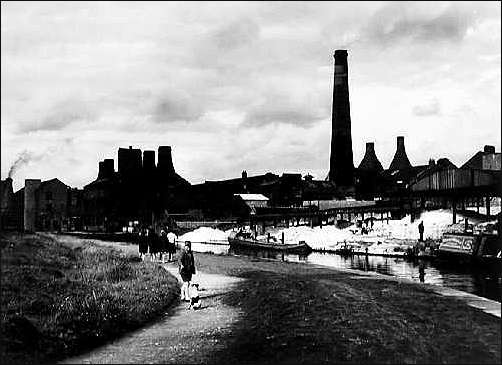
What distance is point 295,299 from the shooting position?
20469mm

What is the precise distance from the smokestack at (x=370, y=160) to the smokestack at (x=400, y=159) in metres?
4.77

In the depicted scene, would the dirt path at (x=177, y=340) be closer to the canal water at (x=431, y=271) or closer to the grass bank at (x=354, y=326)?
the grass bank at (x=354, y=326)

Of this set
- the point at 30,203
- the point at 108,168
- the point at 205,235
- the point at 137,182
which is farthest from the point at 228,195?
the point at 108,168

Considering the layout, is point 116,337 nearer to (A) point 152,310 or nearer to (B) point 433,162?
(A) point 152,310

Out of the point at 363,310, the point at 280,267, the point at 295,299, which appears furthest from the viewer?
the point at 280,267

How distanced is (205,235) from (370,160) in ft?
133

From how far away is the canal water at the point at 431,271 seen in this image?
26156mm

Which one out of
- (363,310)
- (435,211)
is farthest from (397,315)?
(435,211)

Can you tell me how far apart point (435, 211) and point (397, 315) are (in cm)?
4635

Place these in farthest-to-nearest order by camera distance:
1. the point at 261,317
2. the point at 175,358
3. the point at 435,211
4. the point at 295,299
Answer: the point at 435,211
the point at 295,299
the point at 261,317
the point at 175,358

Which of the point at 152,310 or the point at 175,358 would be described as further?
the point at 152,310

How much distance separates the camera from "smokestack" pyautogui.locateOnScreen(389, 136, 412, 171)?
344 ft

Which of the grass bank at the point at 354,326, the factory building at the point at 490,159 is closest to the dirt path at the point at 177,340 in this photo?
the grass bank at the point at 354,326

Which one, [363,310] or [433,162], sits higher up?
[433,162]
